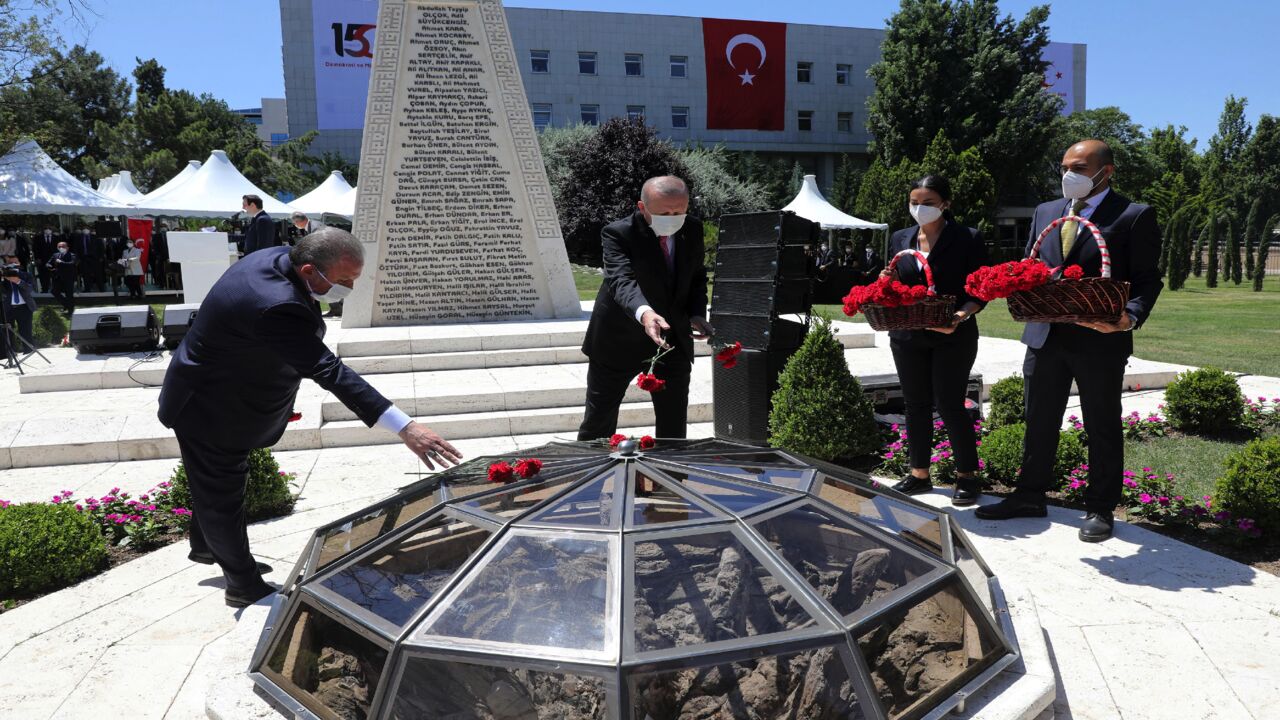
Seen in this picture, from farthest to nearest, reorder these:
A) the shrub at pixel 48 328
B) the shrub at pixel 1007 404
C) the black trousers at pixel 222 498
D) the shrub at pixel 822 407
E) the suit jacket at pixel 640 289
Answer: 1. the shrub at pixel 48 328
2. the shrub at pixel 1007 404
3. the shrub at pixel 822 407
4. the suit jacket at pixel 640 289
5. the black trousers at pixel 222 498

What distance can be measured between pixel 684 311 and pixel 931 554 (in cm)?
234

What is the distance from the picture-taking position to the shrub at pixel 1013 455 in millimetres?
5324

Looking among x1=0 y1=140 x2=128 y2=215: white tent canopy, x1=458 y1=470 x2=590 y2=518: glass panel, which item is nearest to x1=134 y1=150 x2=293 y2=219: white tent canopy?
x1=0 y1=140 x2=128 y2=215: white tent canopy

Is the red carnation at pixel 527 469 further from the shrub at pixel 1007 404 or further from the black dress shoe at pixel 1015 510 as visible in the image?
the shrub at pixel 1007 404

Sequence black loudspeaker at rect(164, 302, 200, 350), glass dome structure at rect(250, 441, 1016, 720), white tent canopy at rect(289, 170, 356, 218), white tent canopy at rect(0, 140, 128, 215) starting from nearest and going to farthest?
glass dome structure at rect(250, 441, 1016, 720), black loudspeaker at rect(164, 302, 200, 350), white tent canopy at rect(0, 140, 128, 215), white tent canopy at rect(289, 170, 356, 218)

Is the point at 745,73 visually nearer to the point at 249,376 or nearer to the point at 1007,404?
the point at 1007,404

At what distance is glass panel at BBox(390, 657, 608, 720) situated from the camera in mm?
2029

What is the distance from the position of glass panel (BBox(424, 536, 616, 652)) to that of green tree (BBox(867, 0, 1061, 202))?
4147 centimetres

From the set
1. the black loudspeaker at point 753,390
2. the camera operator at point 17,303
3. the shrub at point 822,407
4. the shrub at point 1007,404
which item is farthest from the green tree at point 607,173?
the shrub at point 822,407

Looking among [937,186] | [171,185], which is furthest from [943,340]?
[171,185]

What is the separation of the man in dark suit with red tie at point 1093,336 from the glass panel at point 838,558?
2.04 m

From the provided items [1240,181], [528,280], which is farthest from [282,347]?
[1240,181]

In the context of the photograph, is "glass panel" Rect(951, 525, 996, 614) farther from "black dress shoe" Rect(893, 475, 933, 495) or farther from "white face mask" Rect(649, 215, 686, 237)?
"black dress shoe" Rect(893, 475, 933, 495)

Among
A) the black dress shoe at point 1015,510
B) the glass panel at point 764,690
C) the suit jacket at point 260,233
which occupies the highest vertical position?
the suit jacket at point 260,233
